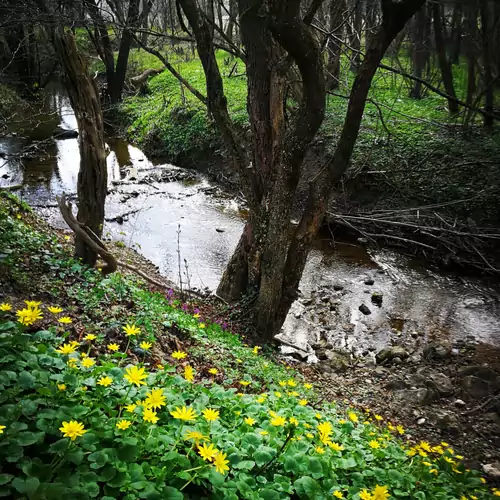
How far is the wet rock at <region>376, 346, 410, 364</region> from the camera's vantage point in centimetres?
671

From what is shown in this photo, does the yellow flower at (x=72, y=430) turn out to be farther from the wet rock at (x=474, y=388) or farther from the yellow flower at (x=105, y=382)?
the wet rock at (x=474, y=388)

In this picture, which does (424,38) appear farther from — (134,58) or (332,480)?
(134,58)

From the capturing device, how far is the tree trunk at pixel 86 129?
16.7 feet

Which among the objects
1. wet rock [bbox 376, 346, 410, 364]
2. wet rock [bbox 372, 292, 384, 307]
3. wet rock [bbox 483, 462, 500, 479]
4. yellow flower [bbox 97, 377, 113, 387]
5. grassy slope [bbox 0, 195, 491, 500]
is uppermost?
yellow flower [bbox 97, 377, 113, 387]

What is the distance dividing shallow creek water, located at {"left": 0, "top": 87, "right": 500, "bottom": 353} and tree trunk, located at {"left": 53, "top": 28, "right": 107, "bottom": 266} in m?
2.63

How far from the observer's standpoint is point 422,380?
239 inches

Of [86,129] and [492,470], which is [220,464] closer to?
[492,470]

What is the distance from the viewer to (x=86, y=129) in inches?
212

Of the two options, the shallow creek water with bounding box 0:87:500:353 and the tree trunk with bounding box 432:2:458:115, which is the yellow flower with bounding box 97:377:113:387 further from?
the shallow creek water with bounding box 0:87:500:353

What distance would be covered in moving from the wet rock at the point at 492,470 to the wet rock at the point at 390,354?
2253mm

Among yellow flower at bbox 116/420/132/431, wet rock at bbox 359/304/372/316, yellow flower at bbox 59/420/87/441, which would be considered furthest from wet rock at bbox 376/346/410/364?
yellow flower at bbox 59/420/87/441

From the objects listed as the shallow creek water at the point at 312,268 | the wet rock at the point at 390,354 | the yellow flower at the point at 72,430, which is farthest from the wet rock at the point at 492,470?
the yellow flower at the point at 72,430

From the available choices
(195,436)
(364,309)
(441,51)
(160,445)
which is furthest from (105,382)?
(364,309)

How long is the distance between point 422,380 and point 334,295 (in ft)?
9.40
